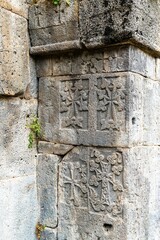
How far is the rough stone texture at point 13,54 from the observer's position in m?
2.31

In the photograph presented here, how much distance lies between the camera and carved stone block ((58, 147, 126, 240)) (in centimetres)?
229

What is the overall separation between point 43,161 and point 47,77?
0.79m

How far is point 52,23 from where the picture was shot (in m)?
2.50

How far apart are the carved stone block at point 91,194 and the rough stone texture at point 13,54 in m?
0.77

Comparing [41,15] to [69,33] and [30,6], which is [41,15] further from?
[69,33]

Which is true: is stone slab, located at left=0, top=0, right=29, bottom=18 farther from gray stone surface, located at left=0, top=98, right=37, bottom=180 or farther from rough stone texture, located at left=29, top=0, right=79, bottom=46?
gray stone surface, located at left=0, top=98, right=37, bottom=180

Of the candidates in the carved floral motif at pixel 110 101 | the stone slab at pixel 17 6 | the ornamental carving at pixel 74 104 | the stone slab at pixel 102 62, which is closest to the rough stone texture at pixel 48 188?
the ornamental carving at pixel 74 104

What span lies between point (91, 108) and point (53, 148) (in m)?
0.55

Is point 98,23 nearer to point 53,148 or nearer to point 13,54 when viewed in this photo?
point 13,54

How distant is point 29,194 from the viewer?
8.63ft

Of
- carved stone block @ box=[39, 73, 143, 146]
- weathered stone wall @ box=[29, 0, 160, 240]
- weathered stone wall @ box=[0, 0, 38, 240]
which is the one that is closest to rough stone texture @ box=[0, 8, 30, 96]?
weathered stone wall @ box=[0, 0, 38, 240]

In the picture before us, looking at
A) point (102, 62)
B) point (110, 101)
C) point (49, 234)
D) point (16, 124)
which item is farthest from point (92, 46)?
point (49, 234)

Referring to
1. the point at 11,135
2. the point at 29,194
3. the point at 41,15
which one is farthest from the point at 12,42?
the point at 29,194

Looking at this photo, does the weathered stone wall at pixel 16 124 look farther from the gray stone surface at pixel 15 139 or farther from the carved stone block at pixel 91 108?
the carved stone block at pixel 91 108
